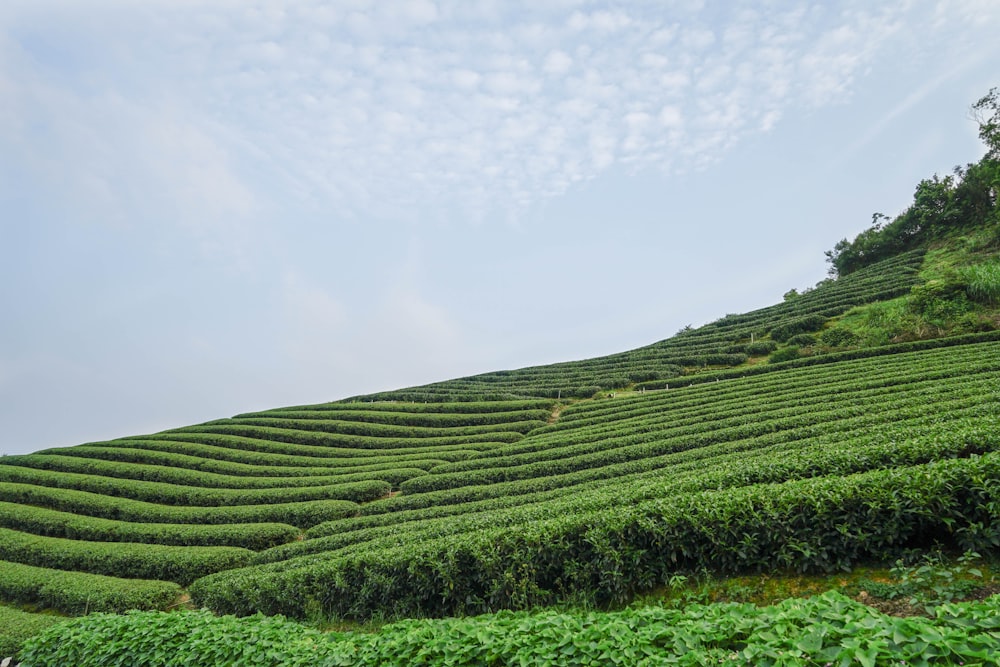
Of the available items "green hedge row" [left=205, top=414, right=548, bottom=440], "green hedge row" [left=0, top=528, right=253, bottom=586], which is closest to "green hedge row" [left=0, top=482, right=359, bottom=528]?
"green hedge row" [left=0, top=528, right=253, bottom=586]

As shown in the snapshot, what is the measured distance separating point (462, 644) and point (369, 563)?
5.41 meters

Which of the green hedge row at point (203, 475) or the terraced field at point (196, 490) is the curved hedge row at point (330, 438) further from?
the green hedge row at point (203, 475)

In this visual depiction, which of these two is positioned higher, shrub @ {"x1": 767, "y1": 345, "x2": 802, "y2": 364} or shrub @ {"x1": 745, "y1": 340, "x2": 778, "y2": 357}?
shrub @ {"x1": 745, "y1": 340, "x2": 778, "y2": 357}

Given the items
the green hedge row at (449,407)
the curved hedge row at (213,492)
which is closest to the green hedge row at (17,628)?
the curved hedge row at (213,492)

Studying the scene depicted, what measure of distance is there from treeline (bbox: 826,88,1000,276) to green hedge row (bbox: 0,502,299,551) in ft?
180

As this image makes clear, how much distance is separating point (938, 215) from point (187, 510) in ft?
214

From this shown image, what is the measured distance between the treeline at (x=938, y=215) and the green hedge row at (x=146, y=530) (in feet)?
180

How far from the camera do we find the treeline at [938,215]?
42.5 metres

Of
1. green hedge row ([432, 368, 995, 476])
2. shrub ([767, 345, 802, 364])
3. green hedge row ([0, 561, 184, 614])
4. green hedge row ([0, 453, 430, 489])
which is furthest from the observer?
shrub ([767, 345, 802, 364])

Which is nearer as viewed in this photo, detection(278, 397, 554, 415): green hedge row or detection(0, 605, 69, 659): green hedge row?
detection(0, 605, 69, 659): green hedge row

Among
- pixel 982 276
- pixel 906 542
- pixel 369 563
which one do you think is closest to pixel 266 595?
pixel 369 563

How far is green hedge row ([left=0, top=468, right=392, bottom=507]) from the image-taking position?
19.1 meters

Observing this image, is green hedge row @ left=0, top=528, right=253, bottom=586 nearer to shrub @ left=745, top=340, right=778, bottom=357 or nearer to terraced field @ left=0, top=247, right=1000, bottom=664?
terraced field @ left=0, top=247, right=1000, bottom=664

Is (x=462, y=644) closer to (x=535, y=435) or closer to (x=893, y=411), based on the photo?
(x=893, y=411)
